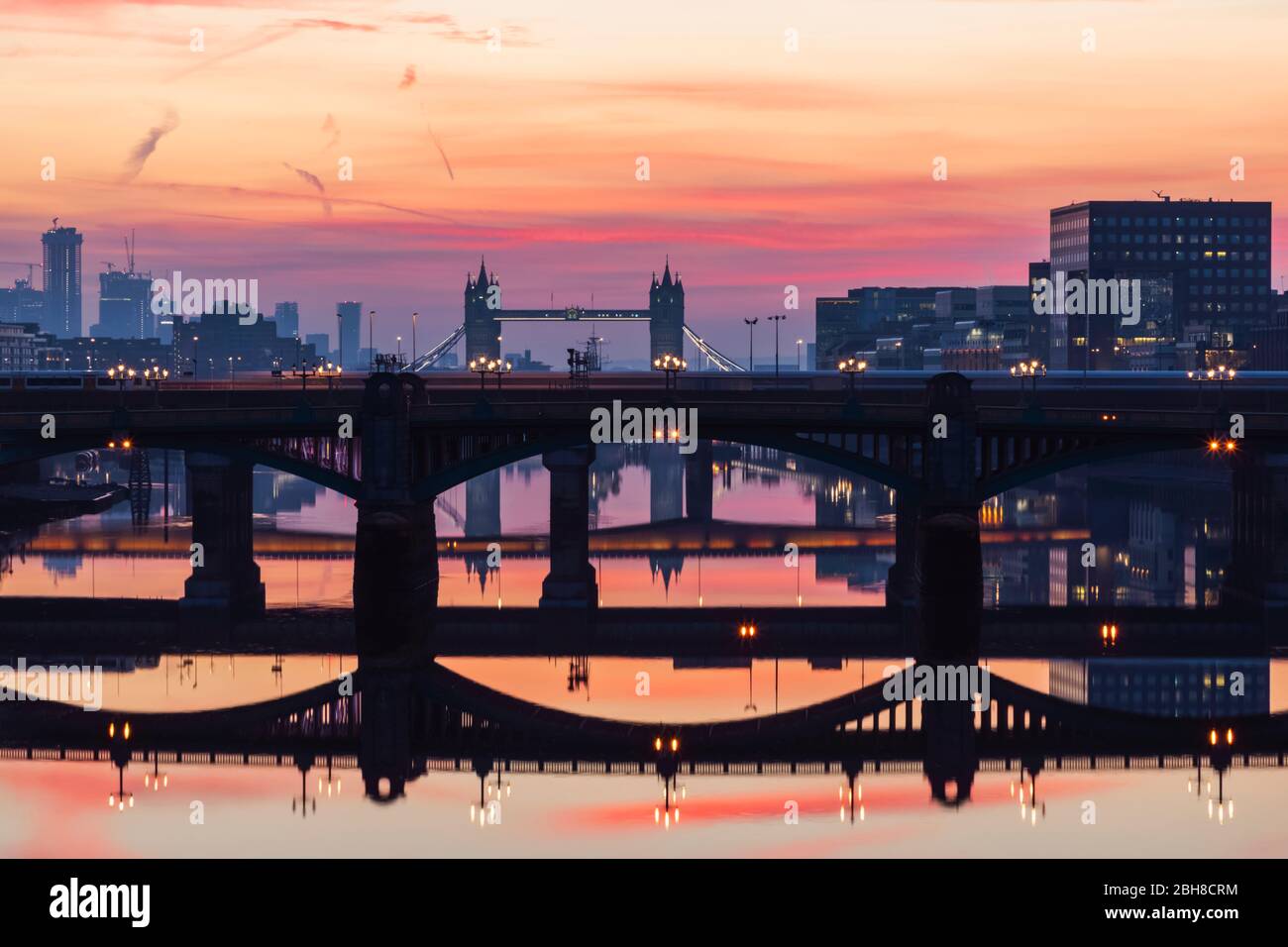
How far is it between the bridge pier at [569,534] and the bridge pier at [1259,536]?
31303mm

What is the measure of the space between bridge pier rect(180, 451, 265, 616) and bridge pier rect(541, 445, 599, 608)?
47.9 feet

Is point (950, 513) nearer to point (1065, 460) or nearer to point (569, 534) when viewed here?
point (1065, 460)

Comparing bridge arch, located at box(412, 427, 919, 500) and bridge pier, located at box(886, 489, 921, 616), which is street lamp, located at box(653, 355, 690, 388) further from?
bridge pier, located at box(886, 489, 921, 616)

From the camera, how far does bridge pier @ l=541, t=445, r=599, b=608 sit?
291ft

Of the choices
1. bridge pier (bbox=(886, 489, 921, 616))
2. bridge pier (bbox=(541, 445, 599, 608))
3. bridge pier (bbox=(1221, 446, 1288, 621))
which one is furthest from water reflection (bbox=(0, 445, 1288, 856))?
bridge pier (bbox=(1221, 446, 1288, 621))

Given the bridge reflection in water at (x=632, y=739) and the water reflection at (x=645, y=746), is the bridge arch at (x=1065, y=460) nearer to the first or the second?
the water reflection at (x=645, y=746)

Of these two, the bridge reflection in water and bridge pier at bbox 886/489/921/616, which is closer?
the bridge reflection in water

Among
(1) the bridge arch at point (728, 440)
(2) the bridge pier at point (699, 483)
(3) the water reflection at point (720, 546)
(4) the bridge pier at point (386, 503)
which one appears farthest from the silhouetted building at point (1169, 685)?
(2) the bridge pier at point (699, 483)

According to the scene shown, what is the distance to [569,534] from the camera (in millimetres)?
90375

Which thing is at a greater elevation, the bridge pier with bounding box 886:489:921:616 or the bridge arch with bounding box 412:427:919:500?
the bridge arch with bounding box 412:427:919:500

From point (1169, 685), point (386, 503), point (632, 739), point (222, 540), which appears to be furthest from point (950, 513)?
point (222, 540)

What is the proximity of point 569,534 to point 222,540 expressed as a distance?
57.1 ft

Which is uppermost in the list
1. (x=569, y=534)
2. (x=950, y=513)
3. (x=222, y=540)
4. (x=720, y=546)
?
(x=950, y=513)

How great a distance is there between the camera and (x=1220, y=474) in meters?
160
